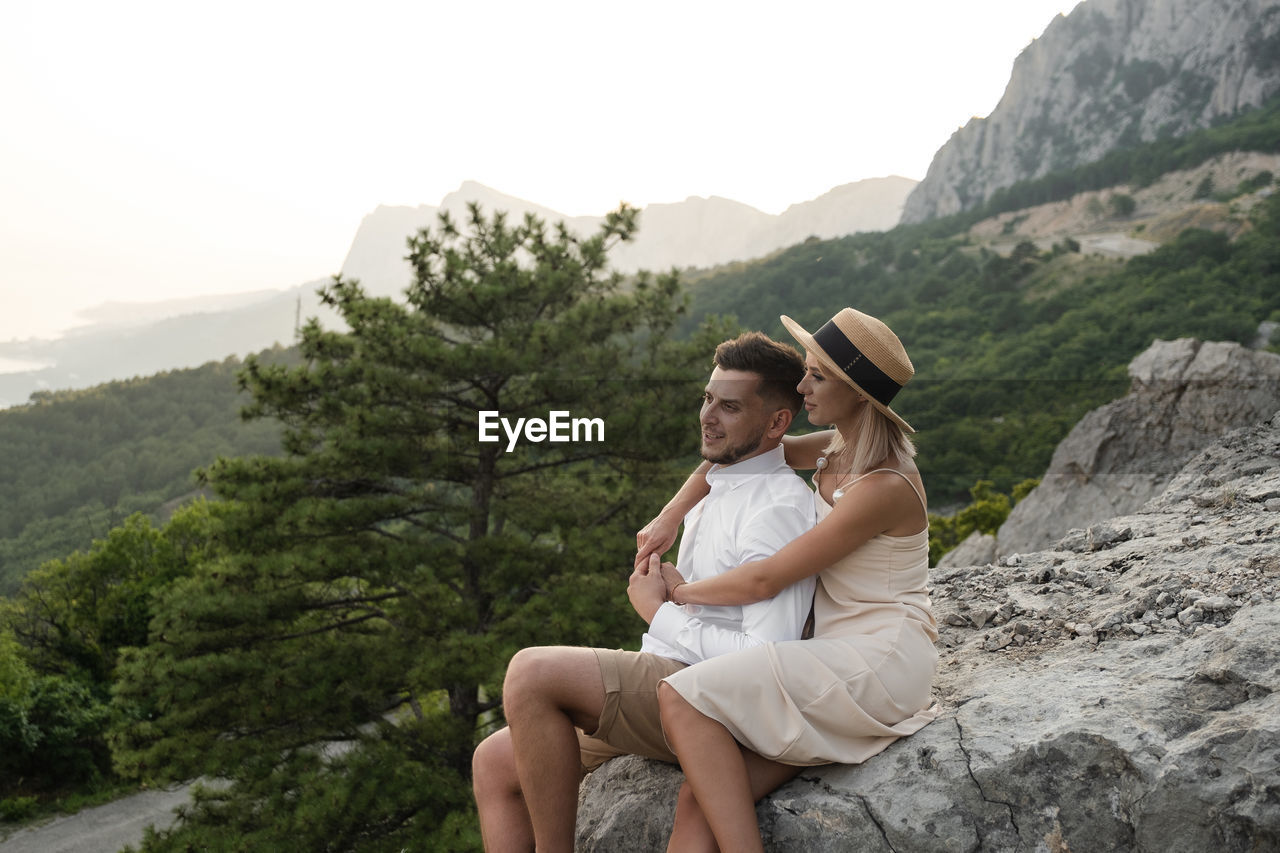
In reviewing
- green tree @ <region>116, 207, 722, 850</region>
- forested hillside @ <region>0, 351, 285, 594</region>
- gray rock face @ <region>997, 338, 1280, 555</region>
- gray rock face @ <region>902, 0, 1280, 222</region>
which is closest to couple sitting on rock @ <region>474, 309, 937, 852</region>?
green tree @ <region>116, 207, 722, 850</region>

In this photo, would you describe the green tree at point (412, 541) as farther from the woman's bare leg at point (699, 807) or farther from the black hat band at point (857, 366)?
the black hat band at point (857, 366)

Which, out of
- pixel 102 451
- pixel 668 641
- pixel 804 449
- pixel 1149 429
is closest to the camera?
pixel 668 641

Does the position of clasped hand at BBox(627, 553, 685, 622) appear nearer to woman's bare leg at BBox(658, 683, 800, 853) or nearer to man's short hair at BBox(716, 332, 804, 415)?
woman's bare leg at BBox(658, 683, 800, 853)

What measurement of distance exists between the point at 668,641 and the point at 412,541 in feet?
24.1

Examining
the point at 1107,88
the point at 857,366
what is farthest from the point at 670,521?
the point at 1107,88

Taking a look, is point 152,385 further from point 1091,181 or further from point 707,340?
point 1091,181

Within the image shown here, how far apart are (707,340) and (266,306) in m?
135

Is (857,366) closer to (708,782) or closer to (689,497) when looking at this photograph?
Result: (689,497)

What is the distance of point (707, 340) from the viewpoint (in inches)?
387

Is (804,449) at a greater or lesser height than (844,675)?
greater

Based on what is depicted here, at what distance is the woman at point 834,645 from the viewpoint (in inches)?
70.6

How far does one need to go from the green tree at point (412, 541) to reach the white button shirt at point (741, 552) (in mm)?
5297

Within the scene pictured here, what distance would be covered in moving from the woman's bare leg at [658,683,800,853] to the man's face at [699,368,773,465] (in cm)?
66

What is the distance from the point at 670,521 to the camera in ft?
8.09
